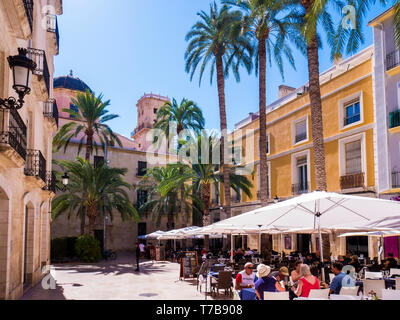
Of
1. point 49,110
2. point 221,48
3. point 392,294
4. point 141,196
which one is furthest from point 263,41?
point 141,196

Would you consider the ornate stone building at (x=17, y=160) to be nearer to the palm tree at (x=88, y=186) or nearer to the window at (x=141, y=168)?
the palm tree at (x=88, y=186)

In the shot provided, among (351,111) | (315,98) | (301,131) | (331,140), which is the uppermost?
(351,111)

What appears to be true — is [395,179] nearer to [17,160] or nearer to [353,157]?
[353,157]

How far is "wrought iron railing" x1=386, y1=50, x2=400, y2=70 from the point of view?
20.6m

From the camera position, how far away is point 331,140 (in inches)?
997

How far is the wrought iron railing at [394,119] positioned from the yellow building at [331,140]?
144 centimetres

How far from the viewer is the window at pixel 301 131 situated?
2819cm

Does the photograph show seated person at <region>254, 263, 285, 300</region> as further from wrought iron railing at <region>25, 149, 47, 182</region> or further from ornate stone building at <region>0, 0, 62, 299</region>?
wrought iron railing at <region>25, 149, 47, 182</region>

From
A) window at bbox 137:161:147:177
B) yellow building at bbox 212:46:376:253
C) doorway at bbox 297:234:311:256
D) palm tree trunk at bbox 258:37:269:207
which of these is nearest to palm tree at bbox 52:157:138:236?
yellow building at bbox 212:46:376:253

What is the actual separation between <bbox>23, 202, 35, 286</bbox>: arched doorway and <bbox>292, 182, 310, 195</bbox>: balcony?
18648 mm

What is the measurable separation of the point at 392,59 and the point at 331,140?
635 cm

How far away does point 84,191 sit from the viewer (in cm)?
2927
